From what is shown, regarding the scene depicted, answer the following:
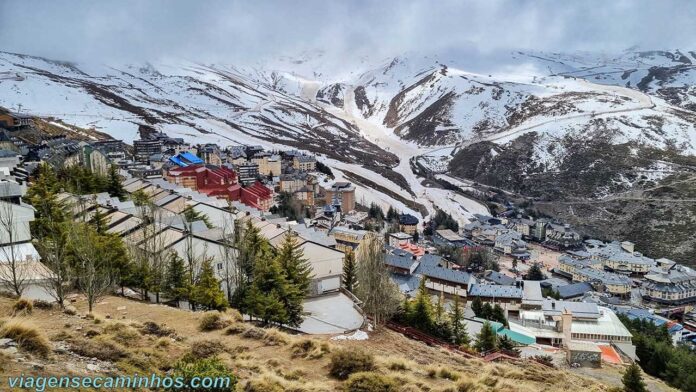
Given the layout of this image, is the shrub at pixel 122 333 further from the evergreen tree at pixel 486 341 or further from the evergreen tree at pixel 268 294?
the evergreen tree at pixel 486 341

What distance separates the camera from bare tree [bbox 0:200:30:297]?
20641 millimetres

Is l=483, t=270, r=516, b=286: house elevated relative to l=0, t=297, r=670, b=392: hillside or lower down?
lower down

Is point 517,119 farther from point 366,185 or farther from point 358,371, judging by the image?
point 358,371

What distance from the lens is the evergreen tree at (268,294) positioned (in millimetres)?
25109

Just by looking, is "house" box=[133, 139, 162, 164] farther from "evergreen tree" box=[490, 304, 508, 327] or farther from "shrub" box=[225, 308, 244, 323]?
"shrub" box=[225, 308, 244, 323]

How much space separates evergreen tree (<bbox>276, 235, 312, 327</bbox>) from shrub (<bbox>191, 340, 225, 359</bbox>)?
10.4 m

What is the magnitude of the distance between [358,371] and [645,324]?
5375cm

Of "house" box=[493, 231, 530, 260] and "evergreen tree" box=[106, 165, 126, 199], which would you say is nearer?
"evergreen tree" box=[106, 165, 126, 199]

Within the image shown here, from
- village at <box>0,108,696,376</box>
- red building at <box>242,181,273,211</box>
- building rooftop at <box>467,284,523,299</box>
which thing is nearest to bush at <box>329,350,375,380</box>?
village at <box>0,108,696,376</box>

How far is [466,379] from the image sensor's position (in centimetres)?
1647

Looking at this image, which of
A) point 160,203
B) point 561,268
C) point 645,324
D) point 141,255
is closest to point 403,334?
point 141,255

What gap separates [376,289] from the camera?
1164 inches

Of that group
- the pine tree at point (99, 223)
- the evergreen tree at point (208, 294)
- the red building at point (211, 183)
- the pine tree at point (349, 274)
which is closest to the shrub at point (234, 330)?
the evergreen tree at point (208, 294)

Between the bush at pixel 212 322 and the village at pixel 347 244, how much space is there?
7.70 meters
